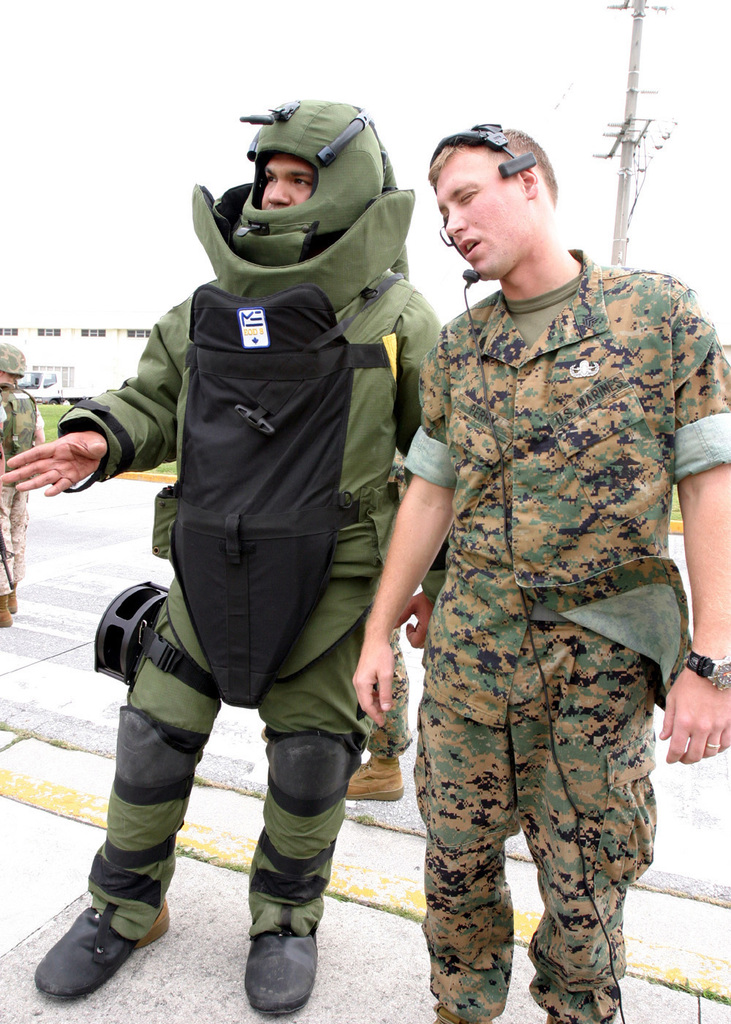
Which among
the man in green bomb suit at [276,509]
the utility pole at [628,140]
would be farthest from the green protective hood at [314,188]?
the utility pole at [628,140]

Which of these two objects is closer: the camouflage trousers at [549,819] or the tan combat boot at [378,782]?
the camouflage trousers at [549,819]

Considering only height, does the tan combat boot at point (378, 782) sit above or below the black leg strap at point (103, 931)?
below

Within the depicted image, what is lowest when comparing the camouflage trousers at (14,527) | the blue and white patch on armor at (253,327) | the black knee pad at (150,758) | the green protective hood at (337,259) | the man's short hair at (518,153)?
the camouflage trousers at (14,527)

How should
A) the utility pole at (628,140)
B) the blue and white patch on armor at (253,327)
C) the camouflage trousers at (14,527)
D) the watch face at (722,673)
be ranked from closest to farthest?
the watch face at (722,673) → the blue and white patch on armor at (253,327) → the camouflage trousers at (14,527) → the utility pole at (628,140)

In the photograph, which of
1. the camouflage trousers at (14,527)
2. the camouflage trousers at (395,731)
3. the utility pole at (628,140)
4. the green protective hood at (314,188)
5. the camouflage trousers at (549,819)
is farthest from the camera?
the utility pole at (628,140)

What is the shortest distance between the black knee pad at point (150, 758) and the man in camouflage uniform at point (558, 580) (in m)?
0.59

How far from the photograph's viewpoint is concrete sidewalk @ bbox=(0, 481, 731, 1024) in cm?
197

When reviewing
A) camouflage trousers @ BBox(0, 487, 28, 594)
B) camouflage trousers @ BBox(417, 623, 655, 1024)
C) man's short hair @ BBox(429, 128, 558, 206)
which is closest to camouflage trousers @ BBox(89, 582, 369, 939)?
camouflage trousers @ BBox(417, 623, 655, 1024)

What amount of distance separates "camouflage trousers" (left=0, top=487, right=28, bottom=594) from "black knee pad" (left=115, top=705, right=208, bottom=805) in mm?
3598

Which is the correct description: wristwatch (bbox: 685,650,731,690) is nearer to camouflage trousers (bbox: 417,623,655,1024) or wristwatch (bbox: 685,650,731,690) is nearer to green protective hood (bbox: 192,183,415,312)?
camouflage trousers (bbox: 417,623,655,1024)

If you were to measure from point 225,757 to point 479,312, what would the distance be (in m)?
2.25

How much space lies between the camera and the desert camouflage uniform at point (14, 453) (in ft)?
Answer: 17.9

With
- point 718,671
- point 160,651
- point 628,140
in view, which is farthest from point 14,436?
point 628,140

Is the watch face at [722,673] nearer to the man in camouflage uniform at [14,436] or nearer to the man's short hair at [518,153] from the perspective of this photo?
the man's short hair at [518,153]
